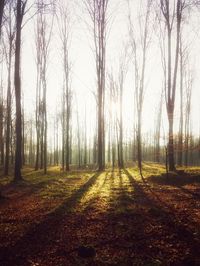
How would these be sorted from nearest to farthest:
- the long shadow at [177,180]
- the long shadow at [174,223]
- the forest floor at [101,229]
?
the forest floor at [101,229] < the long shadow at [174,223] < the long shadow at [177,180]

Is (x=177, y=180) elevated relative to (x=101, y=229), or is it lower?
elevated

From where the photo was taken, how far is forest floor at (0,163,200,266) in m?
4.57

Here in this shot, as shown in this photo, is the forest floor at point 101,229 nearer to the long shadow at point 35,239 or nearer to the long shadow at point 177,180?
the long shadow at point 35,239

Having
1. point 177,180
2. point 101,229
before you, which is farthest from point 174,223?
point 177,180

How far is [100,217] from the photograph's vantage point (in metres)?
6.84

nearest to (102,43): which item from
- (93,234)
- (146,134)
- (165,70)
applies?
(165,70)

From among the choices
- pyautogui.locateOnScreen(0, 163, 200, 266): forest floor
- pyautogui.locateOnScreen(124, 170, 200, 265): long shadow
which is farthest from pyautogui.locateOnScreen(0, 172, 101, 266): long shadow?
pyautogui.locateOnScreen(124, 170, 200, 265): long shadow

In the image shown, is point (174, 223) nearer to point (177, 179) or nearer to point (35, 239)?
point (35, 239)

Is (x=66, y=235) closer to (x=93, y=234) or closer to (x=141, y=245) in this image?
(x=93, y=234)

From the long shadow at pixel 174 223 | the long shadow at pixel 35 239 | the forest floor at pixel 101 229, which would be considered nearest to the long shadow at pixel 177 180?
the forest floor at pixel 101 229

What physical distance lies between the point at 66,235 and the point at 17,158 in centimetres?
929

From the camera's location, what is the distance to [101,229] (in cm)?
593

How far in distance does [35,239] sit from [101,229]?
1.36 metres

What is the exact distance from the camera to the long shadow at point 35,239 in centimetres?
465
